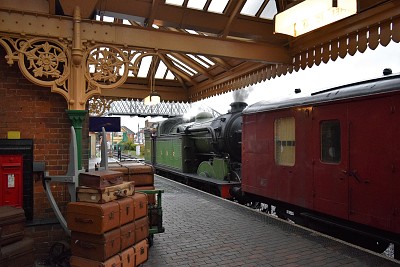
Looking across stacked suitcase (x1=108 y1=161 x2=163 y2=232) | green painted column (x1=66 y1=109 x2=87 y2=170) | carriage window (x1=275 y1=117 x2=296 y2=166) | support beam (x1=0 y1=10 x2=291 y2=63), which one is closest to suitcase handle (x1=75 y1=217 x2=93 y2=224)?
green painted column (x1=66 y1=109 x2=87 y2=170)

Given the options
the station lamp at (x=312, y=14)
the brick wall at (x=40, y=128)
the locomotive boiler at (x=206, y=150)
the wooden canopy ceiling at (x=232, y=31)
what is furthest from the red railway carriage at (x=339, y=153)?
the brick wall at (x=40, y=128)

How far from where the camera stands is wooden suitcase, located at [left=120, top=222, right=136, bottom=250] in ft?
12.8

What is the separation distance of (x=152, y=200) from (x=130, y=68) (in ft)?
6.86

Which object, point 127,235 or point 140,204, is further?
point 140,204

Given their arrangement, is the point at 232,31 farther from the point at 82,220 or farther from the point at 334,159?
the point at 82,220

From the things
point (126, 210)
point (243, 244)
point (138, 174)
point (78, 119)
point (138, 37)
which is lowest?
point (243, 244)

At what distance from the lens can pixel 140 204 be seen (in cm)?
427

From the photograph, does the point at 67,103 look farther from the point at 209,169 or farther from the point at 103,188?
the point at 209,169

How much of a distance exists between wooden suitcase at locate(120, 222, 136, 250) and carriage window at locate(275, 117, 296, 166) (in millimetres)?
3537

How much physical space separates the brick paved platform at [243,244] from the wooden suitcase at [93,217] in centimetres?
123

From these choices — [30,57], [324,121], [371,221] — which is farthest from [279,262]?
[30,57]

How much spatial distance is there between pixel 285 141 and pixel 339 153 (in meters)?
1.46

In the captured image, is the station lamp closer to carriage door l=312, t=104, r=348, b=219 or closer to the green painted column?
carriage door l=312, t=104, r=348, b=219

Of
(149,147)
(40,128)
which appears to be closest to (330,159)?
(40,128)
